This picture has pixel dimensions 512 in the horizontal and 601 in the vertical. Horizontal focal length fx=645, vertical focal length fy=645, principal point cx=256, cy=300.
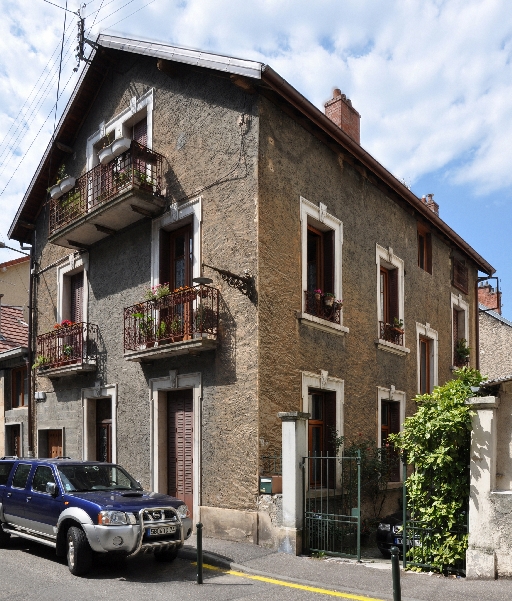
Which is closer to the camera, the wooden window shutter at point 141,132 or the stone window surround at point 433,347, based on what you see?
the wooden window shutter at point 141,132

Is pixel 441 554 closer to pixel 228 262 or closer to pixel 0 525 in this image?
pixel 228 262

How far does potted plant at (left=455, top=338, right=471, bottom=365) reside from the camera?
20.5m

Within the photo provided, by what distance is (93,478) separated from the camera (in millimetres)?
10266

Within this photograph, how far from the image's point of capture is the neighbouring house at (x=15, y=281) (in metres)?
25.8

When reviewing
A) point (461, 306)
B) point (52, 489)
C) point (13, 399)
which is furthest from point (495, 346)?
point (52, 489)

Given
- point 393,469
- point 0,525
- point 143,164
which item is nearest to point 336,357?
point 393,469

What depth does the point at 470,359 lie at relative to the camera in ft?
69.9

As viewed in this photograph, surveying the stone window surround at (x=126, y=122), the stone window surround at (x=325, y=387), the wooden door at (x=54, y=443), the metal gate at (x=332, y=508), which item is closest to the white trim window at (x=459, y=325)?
the stone window surround at (x=325, y=387)

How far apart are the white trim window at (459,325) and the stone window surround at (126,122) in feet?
36.4

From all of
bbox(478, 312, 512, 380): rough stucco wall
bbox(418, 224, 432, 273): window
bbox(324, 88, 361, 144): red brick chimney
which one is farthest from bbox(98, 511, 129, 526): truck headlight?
bbox(478, 312, 512, 380): rough stucco wall

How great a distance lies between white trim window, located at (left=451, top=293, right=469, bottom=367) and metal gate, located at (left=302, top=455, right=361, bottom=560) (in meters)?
8.61

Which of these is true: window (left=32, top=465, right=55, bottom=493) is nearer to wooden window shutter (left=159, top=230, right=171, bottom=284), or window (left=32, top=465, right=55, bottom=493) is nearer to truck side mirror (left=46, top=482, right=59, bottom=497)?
truck side mirror (left=46, top=482, right=59, bottom=497)

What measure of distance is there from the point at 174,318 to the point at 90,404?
4.67 m

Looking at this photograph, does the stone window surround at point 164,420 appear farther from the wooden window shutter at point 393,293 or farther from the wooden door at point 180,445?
the wooden window shutter at point 393,293
